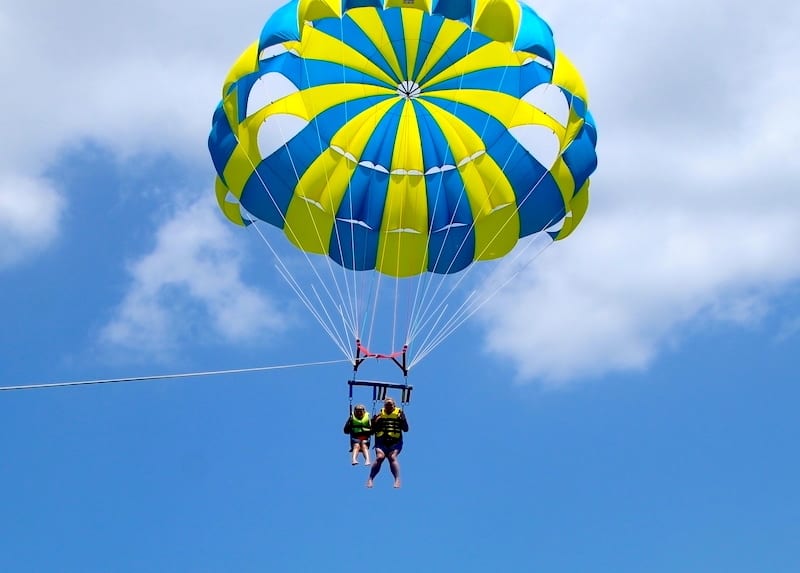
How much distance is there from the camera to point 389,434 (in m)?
13.6

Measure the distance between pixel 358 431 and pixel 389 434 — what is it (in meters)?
0.34

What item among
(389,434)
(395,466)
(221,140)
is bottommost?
(395,466)

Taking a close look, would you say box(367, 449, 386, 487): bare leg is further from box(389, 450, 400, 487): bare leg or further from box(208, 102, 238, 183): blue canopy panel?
box(208, 102, 238, 183): blue canopy panel

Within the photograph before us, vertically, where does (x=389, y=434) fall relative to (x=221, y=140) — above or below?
below

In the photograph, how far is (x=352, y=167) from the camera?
51.9 ft

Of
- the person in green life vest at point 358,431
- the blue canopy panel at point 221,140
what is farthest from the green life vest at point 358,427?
the blue canopy panel at point 221,140

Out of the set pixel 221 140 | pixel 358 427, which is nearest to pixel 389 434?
pixel 358 427

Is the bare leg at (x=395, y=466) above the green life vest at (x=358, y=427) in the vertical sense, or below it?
below

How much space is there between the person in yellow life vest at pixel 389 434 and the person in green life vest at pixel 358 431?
0.09 m

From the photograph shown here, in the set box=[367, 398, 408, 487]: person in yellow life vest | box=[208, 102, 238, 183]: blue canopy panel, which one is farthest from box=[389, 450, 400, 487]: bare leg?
box=[208, 102, 238, 183]: blue canopy panel

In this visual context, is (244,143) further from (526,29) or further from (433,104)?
(526,29)

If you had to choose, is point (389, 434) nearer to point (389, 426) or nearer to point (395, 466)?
point (389, 426)

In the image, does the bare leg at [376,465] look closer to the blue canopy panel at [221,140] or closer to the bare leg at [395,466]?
the bare leg at [395,466]

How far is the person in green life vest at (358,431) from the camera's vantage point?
13.6 meters
